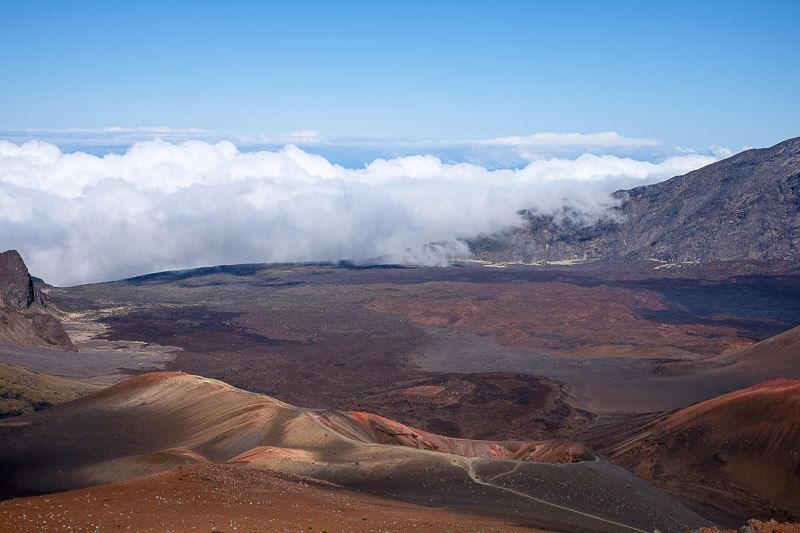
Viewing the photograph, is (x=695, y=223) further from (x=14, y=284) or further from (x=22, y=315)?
(x=22, y=315)

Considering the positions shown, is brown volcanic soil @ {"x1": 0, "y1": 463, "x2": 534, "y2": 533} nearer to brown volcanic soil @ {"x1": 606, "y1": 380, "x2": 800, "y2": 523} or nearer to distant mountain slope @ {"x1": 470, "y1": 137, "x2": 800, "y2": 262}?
brown volcanic soil @ {"x1": 606, "y1": 380, "x2": 800, "y2": 523}

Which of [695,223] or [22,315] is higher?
[695,223]

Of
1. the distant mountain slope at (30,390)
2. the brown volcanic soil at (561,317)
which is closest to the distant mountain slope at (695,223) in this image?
the brown volcanic soil at (561,317)

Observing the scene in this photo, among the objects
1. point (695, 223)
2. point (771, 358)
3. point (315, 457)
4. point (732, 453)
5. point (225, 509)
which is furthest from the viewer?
point (695, 223)

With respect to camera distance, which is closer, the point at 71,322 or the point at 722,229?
the point at 71,322

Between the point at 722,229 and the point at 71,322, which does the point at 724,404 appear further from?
the point at 722,229

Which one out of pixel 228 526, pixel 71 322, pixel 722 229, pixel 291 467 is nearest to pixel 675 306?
pixel 722 229

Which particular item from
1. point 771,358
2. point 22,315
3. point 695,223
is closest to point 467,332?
point 771,358

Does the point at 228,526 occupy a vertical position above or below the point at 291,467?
above
